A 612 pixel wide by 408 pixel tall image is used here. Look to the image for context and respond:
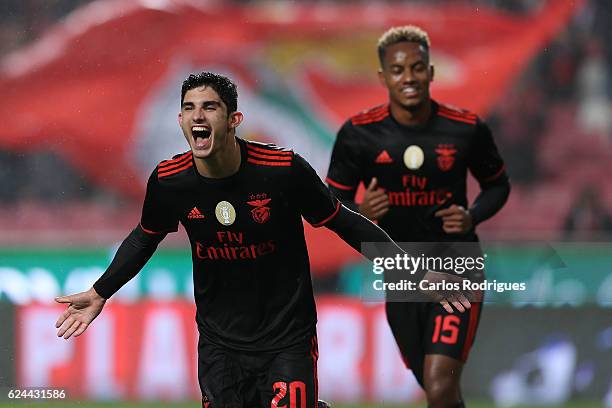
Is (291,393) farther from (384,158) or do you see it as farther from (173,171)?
(384,158)

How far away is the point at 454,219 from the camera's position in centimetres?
677

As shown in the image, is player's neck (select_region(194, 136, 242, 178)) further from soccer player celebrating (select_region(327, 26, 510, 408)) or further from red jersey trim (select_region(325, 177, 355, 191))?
red jersey trim (select_region(325, 177, 355, 191))

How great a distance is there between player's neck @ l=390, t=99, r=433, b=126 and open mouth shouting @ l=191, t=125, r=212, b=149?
199cm

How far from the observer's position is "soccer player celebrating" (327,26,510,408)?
6770 millimetres

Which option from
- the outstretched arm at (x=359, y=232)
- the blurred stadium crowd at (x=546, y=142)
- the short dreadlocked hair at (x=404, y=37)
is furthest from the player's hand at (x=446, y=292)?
the blurred stadium crowd at (x=546, y=142)

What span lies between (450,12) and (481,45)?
0.44 metres

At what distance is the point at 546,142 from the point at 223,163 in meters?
6.93

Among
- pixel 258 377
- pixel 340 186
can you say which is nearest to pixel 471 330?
pixel 340 186

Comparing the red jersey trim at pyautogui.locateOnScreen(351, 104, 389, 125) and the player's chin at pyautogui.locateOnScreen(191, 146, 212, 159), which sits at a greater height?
the red jersey trim at pyautogui.locateOnScreen(351, 104, 389, 125)

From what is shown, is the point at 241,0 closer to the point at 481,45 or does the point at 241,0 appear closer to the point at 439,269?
the point at 481,45

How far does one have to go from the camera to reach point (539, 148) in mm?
11656

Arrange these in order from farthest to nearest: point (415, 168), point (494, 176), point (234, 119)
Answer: point (494, 176) → point (415, 168) → point (234, 119)

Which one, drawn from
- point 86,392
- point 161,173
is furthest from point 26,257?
point 161,173

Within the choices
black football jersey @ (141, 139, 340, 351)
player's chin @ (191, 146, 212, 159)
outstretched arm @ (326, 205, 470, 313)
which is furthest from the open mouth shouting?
outstretched arm @ (326, 205, 470, 313)
